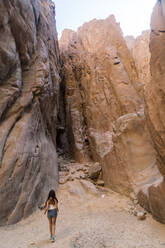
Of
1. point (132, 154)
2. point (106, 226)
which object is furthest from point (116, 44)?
point (106, 226)

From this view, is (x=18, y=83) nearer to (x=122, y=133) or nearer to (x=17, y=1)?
(x=17, y=1)

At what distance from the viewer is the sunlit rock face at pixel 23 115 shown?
6.90 meters

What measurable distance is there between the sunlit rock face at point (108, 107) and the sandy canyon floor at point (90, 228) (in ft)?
5.37

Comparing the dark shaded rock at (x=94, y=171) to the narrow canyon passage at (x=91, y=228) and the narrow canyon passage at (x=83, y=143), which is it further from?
the narrow canyon passage at (x=91, y=228)

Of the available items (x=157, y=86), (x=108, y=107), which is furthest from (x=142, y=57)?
(x=157, y=86)

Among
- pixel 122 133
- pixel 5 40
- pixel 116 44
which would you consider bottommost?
pixel 122 133

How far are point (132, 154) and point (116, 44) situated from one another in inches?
443

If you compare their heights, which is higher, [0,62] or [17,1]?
[17,1]

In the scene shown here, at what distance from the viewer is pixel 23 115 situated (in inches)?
330

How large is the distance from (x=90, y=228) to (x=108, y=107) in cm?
968

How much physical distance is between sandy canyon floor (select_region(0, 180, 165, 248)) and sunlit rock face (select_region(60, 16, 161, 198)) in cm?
164

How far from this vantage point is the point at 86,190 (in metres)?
9.76

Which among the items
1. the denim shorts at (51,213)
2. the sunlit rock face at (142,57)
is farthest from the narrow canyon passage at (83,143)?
the denim shorts at (51,213)

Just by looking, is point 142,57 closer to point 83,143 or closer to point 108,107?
point 108,107
